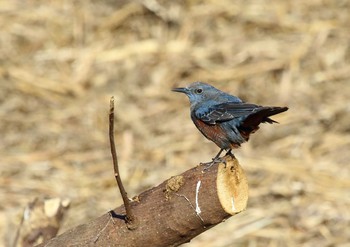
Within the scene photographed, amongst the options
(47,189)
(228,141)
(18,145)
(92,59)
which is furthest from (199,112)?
(92,59)

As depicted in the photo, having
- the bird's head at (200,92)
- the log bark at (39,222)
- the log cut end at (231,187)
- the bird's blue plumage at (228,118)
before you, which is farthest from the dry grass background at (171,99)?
the log cut end at (231,187)

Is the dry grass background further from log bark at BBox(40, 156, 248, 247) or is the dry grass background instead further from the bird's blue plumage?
log bark at BBox(40, 156, 248, 247)

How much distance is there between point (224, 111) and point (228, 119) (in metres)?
0.08

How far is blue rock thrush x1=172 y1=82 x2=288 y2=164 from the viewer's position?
183 inches

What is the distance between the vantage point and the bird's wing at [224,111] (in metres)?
4.68

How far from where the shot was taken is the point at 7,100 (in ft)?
Result: 28.5

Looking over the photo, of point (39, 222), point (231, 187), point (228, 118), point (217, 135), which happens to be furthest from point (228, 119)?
point (39, 222)

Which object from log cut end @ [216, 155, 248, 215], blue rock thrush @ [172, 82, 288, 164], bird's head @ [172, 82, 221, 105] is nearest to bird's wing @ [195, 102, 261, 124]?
blue rock thrush @ [172, 82, 288, 164]

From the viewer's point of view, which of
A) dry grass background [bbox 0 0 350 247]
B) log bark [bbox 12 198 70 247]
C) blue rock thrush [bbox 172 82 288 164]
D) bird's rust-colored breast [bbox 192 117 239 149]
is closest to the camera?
blue rock thrush [bbox 172 82 288 164]

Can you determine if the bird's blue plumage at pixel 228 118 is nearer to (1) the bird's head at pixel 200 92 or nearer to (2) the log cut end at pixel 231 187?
(1) the bird's head at pixel 200 92

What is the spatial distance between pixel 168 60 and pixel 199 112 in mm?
3973

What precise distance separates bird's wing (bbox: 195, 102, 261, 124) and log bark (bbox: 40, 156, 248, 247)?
0.44 m

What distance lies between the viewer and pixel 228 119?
15.9 feet

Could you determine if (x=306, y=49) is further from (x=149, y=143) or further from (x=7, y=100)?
(x=7, y=100)
